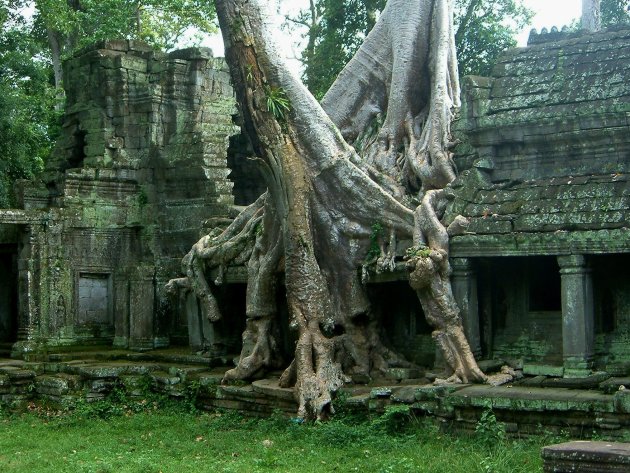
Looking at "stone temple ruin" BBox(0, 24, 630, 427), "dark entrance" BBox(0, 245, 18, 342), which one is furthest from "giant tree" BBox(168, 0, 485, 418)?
"dark entrance" BBox(0, 245, 18, 342)

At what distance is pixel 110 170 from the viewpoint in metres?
18.2

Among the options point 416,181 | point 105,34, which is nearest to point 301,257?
point 416,181

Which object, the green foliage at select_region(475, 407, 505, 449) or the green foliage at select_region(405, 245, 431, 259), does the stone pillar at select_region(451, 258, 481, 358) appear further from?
the green foliage at select_region(475, 407, 505, 449)

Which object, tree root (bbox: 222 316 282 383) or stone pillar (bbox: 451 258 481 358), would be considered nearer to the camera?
stone pillar (bbox: 451 258 481 358)

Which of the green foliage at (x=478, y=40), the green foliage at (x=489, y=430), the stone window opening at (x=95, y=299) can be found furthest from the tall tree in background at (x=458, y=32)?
the green foliage at (x=489, y=430)

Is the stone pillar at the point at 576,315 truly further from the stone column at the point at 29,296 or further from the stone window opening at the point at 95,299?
the stone window opening at the point at 95,299

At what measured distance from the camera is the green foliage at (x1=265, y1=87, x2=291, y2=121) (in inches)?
503

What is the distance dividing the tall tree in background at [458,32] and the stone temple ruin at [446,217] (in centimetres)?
418

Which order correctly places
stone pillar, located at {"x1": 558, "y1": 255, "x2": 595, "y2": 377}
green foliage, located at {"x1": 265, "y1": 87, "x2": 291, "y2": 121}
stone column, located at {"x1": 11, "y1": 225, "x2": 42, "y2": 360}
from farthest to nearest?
stone column, located at {"x1": 11, "y1": 225, "x2": 42, "y2": 360} < green foliage, located at {"x1": 265, "y1": 87, "x2": 291, "y2": 121} < stone pillar, located at {"x1": 558, "y1": 255, "x2": 595, "y2": 377}

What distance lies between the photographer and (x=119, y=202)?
18.3 metres

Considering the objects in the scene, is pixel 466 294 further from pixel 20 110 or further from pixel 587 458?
pixel 20 110

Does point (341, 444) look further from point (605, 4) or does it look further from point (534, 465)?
point (605, 4)

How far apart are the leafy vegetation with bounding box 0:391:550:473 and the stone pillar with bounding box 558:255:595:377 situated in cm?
138

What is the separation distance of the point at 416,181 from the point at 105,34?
574 inches
